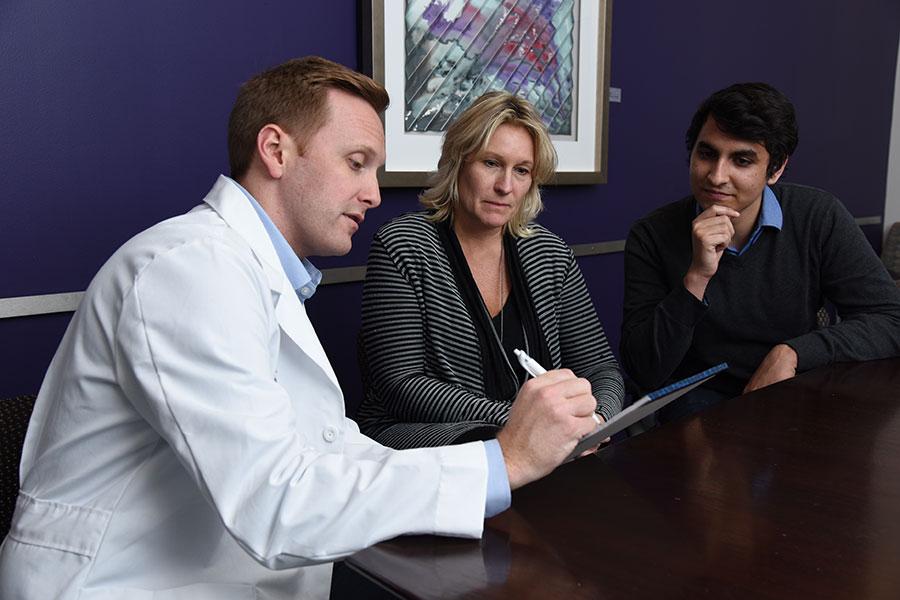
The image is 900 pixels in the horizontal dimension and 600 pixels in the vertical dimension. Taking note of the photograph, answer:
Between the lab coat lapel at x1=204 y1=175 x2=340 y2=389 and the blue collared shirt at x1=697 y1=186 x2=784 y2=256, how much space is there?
4.92 feet

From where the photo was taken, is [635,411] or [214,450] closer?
[214,450]

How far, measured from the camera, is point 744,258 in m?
2.17

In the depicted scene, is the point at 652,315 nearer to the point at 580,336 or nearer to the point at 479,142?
the point at 580,336

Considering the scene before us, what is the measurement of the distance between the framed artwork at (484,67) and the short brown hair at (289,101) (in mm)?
1224

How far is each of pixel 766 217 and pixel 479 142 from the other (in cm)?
88

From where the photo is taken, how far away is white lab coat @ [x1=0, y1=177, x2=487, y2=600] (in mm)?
824

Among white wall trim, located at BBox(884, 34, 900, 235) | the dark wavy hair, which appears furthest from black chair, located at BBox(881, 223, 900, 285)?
the dark wavy hair

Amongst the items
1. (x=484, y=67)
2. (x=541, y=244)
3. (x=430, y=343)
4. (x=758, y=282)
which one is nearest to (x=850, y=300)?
(x=758, y=282)

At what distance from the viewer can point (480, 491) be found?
89 cm

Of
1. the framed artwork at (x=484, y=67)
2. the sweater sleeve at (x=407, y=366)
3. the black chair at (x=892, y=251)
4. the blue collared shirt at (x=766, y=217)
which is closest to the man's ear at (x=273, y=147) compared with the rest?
the sweater sleeve at (x=407, y=366)

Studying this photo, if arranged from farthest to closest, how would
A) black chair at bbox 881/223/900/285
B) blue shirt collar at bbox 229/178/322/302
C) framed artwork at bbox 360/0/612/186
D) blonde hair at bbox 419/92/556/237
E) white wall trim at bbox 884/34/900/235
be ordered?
1. white wall trim at bbox 884/34/900/235
2. black chair at bbox 881/223/900/285
3. framed artwork at bbox 360/0/612/186
4. blonde hair at bbox 419/92/556/237
5. blue shirt collar at bbox 229/178/322/302

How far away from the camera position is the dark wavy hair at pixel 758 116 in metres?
2.06

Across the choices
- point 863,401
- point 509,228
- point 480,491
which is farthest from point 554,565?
point 509,228

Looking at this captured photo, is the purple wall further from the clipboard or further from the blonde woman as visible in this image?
the clipboard
